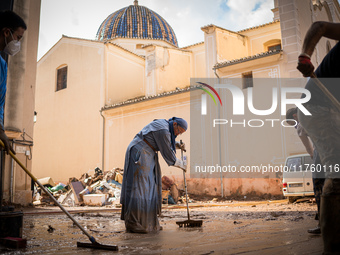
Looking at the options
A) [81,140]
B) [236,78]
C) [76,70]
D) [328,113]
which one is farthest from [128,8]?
[328,113]

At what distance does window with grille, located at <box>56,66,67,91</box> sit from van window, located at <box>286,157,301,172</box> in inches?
647

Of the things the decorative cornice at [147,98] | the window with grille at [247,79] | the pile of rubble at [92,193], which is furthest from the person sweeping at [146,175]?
the decorative cornice at [147,98]

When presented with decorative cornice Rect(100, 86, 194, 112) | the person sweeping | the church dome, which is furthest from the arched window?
the person sweeping

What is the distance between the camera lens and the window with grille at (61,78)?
23516mm

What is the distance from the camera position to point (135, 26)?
28.1 m

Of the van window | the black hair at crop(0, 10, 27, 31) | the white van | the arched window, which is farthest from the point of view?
the arched window

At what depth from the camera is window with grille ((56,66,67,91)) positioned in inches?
926

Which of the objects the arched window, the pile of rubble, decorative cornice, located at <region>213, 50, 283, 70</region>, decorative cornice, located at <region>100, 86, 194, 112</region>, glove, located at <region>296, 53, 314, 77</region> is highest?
the arched window

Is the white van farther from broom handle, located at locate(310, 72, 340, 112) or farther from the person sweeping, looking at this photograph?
broom handle, located at locate(310, 72, 340, 112)

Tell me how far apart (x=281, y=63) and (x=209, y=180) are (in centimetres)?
639

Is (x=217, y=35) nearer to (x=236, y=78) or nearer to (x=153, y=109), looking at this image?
(x=236, y=78)

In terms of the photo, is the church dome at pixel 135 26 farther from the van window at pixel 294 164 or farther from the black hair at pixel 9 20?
the black hair at pixel 9 20

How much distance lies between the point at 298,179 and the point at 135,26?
67.8ft

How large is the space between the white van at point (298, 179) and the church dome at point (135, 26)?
740 inches
